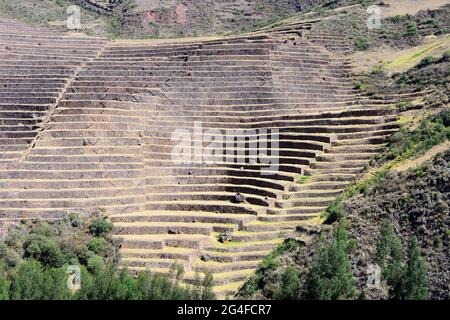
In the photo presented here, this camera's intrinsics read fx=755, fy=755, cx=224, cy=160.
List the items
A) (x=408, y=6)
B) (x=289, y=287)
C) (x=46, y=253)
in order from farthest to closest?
(x=408, y=6) → (x=46, y=253) → (x=289, y=287)

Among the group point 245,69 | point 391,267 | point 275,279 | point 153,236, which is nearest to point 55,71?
point 245,69

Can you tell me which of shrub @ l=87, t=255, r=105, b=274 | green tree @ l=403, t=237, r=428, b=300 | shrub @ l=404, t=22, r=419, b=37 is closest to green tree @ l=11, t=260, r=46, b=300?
shrub @ l=87, t=255, r=105, b=274

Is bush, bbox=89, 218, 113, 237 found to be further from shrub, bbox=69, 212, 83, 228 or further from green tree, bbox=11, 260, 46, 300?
green tree, bbox=11, 260, 46, 300

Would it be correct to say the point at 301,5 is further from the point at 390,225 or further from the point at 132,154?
the point at 390,225

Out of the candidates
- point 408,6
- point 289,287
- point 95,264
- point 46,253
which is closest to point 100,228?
point 95,264

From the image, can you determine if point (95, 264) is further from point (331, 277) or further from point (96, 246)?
point (331, 277)
